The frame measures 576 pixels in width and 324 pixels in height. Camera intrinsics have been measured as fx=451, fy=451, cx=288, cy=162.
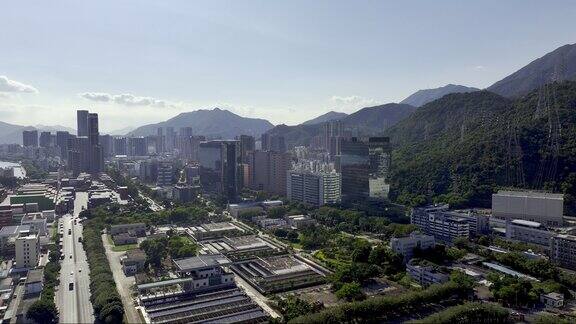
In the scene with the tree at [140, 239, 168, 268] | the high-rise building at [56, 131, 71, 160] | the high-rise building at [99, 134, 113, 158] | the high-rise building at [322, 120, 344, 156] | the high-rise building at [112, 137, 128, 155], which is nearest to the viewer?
the tree at [140, 239, 168, 268]

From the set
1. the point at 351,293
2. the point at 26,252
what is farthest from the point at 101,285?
the point at 351,293

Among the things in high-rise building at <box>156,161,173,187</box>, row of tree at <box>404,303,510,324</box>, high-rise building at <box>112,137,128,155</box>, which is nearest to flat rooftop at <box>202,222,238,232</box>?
row of tree at <box>404,303,510,324</box>

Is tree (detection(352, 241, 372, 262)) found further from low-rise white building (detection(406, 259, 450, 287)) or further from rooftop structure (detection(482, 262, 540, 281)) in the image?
rooftop structure (detection(482, 262, 540, 281))

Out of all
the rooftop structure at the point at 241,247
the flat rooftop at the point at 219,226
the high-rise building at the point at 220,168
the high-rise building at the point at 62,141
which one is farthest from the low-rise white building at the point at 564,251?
the high-rise building at the point at 62,141

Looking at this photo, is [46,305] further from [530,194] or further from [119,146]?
[119,146]

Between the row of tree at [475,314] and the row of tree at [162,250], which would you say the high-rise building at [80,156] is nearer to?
the row of tree at [162,250]
